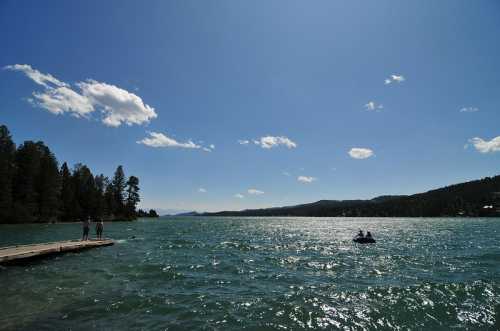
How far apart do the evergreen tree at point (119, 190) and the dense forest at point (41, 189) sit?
4820 mm

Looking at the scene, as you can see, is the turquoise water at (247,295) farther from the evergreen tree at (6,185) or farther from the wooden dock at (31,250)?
the evergreen tree at (6,185)

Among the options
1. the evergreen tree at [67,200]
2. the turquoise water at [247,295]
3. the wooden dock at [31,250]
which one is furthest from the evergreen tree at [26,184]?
the turquoise water at [247,295]

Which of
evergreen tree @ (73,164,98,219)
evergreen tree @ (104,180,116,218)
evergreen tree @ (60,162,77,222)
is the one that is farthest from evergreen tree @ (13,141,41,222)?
evergreen tree @ (104,180,116,218)

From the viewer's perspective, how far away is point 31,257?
1059 inches

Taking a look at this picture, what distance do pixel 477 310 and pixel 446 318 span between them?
90.3 inches

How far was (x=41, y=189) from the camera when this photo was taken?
9362 centimetres

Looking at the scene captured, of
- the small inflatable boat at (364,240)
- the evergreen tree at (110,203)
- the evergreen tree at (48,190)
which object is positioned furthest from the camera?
the evergreen tree at (110,203)

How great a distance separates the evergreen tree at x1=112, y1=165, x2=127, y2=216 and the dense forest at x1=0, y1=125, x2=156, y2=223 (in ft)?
15.8

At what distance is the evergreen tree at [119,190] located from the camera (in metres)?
136

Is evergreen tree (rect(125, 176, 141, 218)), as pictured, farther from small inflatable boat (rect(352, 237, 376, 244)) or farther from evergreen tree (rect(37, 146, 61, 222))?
small inflatable boat (rect(352, 237, 376, 244))

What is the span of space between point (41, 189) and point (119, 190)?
47429mm

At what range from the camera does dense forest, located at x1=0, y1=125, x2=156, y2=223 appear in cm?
8219

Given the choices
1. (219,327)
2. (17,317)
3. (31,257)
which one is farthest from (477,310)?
(31,257)

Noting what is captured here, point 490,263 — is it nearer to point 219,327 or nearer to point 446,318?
point 446,318
